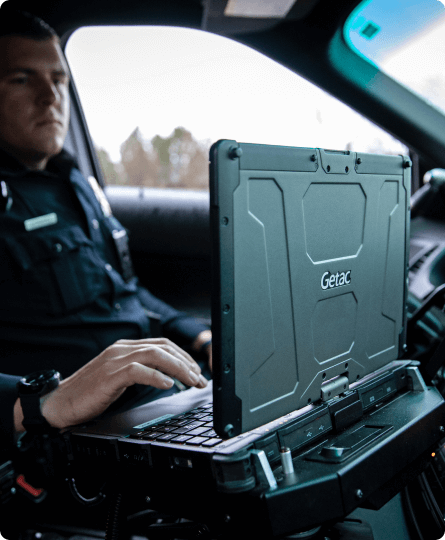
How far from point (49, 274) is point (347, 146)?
44.2 inches

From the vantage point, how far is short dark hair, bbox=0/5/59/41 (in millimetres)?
1553

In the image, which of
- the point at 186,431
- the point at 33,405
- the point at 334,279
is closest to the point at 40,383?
the point at 33,405

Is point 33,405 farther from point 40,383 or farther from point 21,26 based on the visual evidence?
point 21,26

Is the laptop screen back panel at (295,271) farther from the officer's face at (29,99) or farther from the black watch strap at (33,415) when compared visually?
the officer's face at (29,99)

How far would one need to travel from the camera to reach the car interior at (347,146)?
3.85ft

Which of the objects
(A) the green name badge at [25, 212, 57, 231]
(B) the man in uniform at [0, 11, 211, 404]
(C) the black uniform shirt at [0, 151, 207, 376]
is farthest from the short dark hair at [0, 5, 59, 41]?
(A) the green name badge at [25, 212, 57, 231]

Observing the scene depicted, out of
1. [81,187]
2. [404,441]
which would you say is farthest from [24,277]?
[404,441]

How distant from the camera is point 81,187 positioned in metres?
1.76

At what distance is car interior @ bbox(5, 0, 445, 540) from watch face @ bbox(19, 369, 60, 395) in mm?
221

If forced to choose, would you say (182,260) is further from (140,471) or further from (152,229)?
(140,471)

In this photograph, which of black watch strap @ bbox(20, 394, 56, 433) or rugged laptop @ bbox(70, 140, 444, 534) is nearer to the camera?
rugged laptop @ bbox(70, 140, 444, 534)

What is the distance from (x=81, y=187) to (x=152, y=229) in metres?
0.57

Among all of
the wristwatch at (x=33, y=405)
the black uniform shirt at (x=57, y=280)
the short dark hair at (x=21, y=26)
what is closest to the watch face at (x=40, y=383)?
the wristwatch at (x=33, y=405)

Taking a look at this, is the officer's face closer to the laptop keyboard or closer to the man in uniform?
the man in uniform
